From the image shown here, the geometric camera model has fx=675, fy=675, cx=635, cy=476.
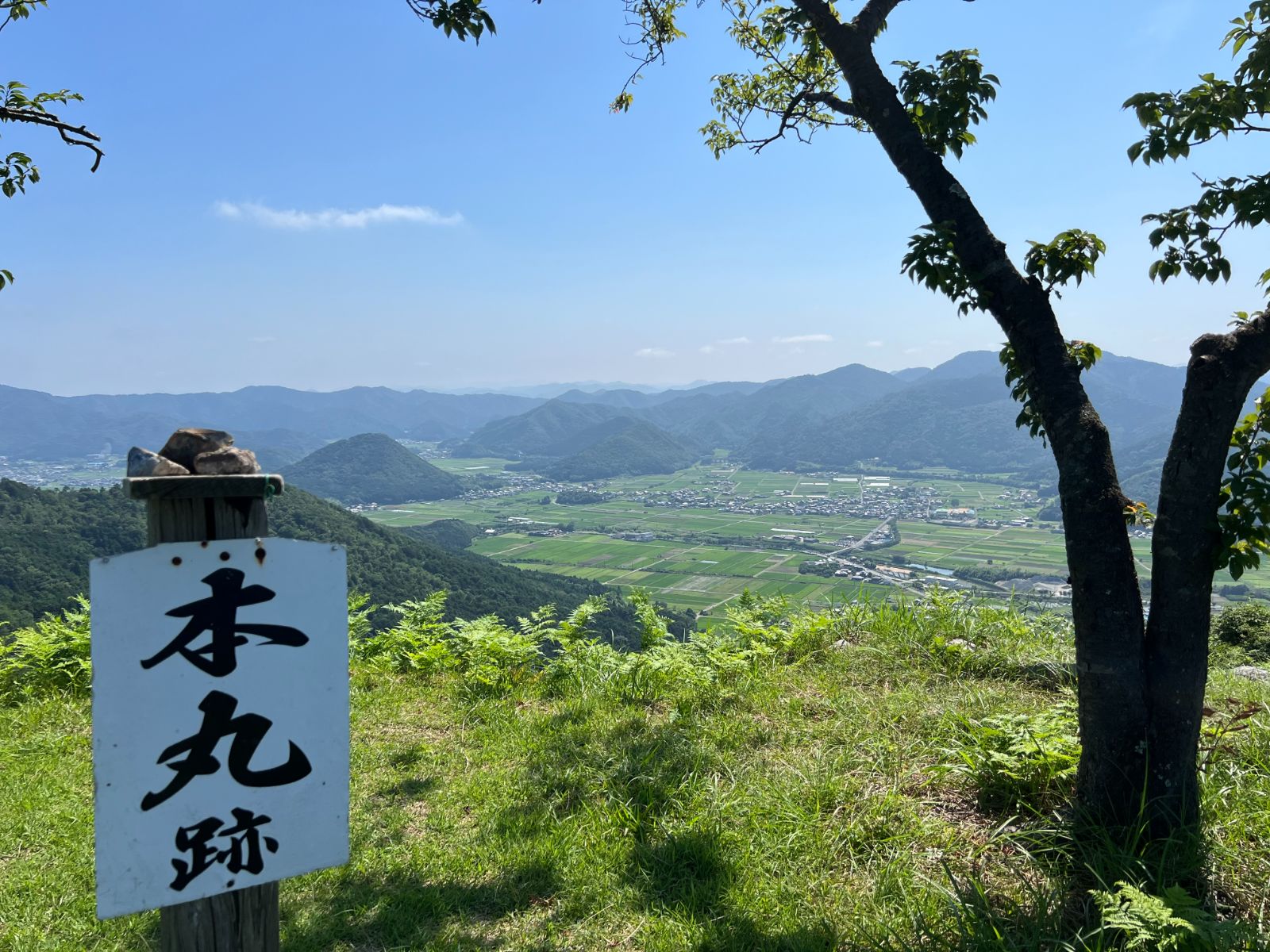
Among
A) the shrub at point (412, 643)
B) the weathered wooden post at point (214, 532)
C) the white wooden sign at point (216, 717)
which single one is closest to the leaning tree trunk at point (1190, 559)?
the white wooden sign at point (216, 717)

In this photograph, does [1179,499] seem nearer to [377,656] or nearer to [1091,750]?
[1091,750]

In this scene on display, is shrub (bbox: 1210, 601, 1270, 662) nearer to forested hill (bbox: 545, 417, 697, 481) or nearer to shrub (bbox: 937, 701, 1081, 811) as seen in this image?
shrub (bbox: 937, 701, 1081, 811)

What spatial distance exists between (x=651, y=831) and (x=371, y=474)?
88664 millimetres

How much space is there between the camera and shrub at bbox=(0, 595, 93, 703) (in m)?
5.19

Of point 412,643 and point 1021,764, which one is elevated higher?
point 1021,764

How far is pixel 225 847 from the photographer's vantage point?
1.53 metres

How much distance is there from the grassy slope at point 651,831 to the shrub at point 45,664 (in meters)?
0.57

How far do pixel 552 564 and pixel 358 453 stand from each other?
185 ft

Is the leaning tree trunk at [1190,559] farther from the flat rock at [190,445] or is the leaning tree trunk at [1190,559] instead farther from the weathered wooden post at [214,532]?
the flat rock at [190,445]

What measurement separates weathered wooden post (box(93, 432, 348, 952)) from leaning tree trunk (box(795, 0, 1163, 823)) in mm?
2726

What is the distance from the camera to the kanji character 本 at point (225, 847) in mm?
1480

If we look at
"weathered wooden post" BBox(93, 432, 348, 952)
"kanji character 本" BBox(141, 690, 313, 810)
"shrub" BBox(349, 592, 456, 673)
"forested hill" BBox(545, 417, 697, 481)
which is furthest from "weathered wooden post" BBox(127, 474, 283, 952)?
"forested hill" BBox(545, 417, 697, 481)

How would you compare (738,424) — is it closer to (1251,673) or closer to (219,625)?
(1251,673)

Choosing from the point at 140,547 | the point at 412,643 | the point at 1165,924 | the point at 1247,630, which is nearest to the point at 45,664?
the point at 412,643
